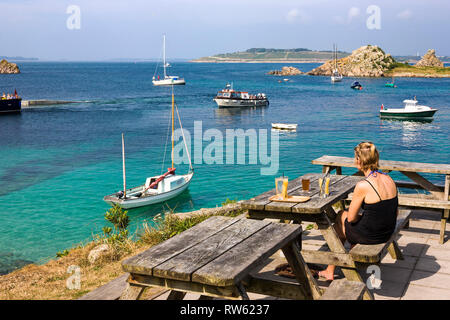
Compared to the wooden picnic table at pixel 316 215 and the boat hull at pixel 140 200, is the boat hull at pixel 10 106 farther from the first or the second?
the wooden picnic table at pixel 316 215

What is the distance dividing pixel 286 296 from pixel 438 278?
2422 mm

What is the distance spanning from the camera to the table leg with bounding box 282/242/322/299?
177 inches

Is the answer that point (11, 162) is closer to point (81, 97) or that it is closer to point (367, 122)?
point (367, 122)

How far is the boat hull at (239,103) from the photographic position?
6456cm

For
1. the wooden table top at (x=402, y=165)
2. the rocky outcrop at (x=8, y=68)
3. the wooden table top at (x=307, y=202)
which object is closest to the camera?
the wooden table top at (x=307, y=202)

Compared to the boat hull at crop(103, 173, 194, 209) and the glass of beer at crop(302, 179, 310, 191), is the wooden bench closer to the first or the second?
the glass of beer at crop(302, 179, 310, 191)

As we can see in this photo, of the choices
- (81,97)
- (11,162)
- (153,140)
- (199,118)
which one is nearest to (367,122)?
(199,118)

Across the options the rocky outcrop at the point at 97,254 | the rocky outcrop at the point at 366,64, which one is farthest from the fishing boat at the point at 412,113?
the rocky outcrop at the point at 366,64

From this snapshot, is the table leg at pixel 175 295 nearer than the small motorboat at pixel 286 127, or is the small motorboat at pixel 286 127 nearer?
the table leg at pixel 175 295

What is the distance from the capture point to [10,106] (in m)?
61.6

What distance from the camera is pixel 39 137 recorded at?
43.0 m

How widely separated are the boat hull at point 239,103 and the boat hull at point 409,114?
20186mm

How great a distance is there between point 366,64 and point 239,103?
95.7 metres

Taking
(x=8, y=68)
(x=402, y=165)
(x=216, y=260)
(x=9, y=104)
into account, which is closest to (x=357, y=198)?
(x=216, y=260)
